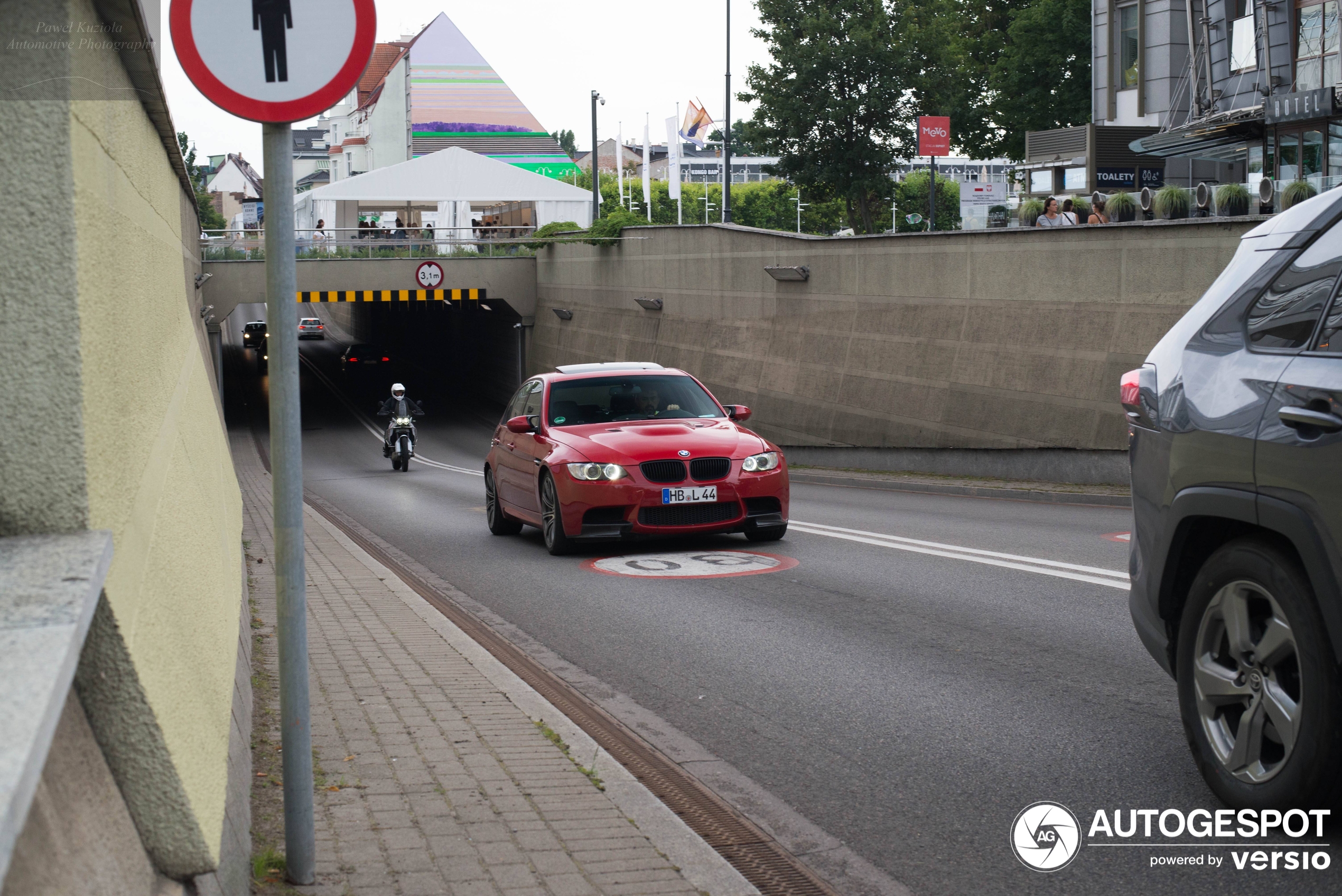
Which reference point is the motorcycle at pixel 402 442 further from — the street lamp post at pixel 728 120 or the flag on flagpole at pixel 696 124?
the flag on flagpole at pixel 696 124

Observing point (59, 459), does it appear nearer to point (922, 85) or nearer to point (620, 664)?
point (620, 664)

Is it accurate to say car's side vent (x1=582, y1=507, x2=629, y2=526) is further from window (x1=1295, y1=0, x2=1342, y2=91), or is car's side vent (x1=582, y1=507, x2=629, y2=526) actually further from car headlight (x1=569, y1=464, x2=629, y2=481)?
window (x1=1295, y1=0, x2=1342, y2=91)

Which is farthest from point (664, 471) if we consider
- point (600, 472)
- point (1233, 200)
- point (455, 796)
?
point (1233, 200)

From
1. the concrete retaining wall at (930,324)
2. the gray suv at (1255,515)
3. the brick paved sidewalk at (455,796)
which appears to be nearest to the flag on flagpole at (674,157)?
the concrete retaining wall at (930,324)

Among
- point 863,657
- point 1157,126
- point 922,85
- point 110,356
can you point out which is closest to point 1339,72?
point 1157,126

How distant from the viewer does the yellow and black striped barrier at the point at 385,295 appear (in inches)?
1698

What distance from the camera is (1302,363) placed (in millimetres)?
4148

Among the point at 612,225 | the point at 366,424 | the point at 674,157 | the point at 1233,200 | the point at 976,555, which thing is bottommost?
the point at 366,424

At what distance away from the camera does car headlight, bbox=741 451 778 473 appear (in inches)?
461

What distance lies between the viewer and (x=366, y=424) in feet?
145

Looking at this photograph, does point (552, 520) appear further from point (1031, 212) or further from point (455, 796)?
point (1031, 212)

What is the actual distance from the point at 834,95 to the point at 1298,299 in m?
48.7

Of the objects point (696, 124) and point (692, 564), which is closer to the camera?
point (692, 564)

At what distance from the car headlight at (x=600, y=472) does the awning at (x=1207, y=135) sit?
82.4ft
